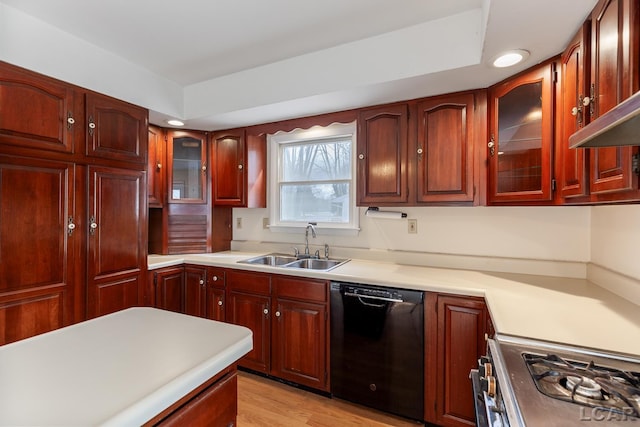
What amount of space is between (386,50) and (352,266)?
1521 millimetres

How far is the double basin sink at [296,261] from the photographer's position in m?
2.62

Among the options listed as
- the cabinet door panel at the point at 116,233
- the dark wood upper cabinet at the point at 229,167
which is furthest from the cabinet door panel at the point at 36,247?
the dark wood upper cabinet at the point at 229,167

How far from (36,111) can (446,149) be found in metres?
2.58

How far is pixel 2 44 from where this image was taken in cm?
167

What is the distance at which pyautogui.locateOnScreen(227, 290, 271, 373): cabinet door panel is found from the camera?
7.73 feet

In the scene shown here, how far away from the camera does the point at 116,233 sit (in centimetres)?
221

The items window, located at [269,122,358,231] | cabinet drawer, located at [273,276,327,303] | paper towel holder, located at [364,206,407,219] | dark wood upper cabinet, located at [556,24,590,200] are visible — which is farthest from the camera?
window, located at [269,122,358,231]

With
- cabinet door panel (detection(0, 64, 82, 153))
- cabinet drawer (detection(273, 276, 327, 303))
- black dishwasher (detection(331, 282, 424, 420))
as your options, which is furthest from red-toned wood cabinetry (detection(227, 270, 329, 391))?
cabinet door panel (detection(0, 64, 82, 153))

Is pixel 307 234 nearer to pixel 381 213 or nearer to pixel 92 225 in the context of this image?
pixel 381 213

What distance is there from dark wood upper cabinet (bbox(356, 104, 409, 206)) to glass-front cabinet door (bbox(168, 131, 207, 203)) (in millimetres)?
1640

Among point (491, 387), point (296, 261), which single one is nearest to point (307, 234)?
point (296, 261)

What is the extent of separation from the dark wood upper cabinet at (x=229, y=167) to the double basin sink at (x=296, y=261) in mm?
585

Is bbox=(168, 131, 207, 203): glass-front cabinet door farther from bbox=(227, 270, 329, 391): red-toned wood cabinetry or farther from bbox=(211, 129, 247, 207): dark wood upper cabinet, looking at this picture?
bbox=(227, 270, 329, 391): red-toned wood cabinetry

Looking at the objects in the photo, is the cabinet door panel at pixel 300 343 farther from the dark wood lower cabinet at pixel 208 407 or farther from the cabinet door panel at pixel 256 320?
the dark wood lower cabinet at pixel 208 407
